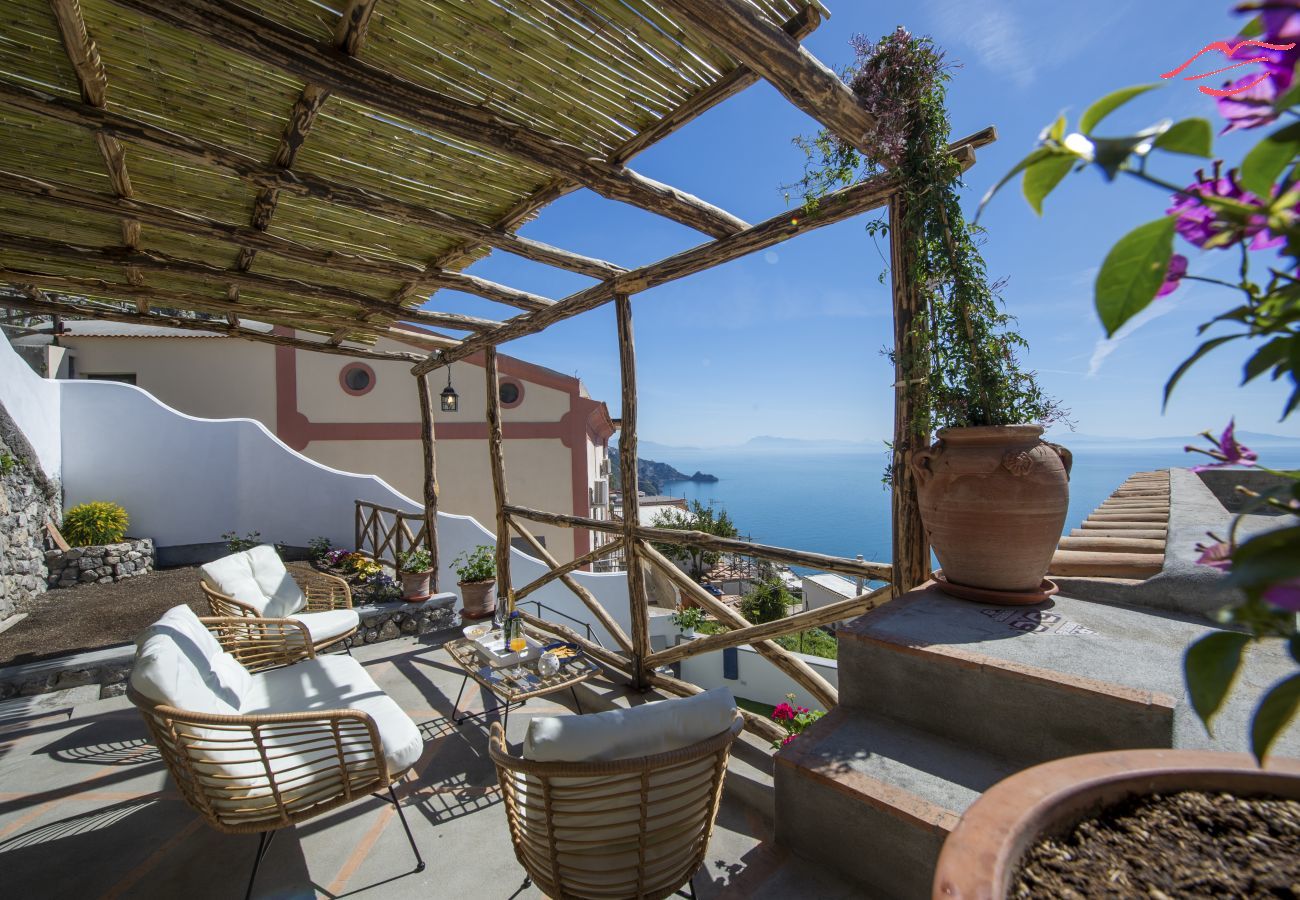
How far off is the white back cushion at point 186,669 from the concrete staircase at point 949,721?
7.48 ft

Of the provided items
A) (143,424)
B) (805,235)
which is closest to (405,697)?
(805,235)

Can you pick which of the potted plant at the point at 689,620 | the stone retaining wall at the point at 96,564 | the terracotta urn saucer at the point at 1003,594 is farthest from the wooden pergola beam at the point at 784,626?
the potted plant at the point at 689,620

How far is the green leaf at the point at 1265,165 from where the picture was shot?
1.56 ft

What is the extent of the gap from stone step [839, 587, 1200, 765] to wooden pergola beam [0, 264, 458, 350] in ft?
16.5

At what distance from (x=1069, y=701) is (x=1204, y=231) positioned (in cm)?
158

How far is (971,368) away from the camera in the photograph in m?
2.36

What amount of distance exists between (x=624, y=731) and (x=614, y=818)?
311mm

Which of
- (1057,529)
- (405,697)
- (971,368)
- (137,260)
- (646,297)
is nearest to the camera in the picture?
(1057,529)

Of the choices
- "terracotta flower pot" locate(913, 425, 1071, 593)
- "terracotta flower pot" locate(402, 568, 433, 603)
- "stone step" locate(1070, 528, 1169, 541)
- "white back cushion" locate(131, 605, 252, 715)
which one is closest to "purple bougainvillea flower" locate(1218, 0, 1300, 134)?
"terracotta flower pot" locate(913, 425, 1071, 593)

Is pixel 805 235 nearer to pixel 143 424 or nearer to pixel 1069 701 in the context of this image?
pixel 1069 701

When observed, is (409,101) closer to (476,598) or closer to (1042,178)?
(1042,178)

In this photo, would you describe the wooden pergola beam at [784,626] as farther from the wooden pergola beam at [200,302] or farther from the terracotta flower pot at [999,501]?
the wooden pergola beam at [200,302]

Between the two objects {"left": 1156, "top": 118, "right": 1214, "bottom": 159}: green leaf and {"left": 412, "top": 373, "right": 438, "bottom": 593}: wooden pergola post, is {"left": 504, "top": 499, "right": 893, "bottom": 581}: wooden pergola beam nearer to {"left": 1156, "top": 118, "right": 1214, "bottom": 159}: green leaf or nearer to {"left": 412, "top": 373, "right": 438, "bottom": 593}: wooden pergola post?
{"left": 1156, "top": 118, "right": 1214, "bottom": 159}: green leaf

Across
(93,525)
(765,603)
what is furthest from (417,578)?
(765,603)
